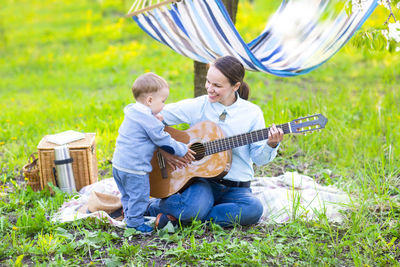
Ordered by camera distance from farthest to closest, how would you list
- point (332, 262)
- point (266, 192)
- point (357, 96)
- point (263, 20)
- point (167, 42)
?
point (263, 20) < point (357, 96) < point (167, 42) < point (266, 192) < point (332, 262)

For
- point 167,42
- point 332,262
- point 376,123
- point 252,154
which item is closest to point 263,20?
point 376,123

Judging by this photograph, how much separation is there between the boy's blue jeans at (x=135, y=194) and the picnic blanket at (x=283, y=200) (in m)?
0.11

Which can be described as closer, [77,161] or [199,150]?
[199,150]

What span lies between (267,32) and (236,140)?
3.99ft

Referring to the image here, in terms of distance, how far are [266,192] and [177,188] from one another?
0.72m

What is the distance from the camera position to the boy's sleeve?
8.68 ft

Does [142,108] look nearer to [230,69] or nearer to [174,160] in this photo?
[174,160]

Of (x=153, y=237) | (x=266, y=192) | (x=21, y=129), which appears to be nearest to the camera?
(x=153, y=237)

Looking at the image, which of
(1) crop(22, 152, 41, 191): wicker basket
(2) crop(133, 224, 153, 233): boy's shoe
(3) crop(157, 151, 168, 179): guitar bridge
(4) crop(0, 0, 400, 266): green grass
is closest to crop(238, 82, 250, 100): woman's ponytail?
(3) crop(157, 151, 168, 179): guitar bridge

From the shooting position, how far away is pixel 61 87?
663cm

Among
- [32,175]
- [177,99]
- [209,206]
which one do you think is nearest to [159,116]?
[209,206]

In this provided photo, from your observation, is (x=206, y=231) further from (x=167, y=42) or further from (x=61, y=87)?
(x=61, y=87)

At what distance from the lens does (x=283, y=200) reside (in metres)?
3.09

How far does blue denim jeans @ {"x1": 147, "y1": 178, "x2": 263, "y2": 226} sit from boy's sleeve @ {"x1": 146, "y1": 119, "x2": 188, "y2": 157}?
0.28 m
